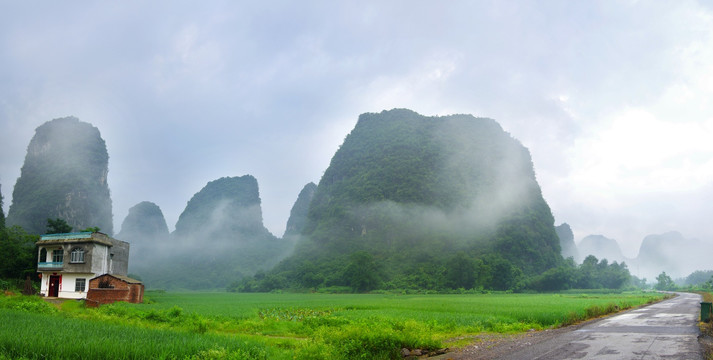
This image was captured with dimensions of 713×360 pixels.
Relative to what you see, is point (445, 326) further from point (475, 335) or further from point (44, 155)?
point (44, 155)

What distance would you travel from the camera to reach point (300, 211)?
11412 cm

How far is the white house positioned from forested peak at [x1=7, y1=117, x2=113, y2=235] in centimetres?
3715

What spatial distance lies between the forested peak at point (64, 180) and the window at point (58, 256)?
122 ft

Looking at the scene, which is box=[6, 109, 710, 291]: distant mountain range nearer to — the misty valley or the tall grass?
the misty valley

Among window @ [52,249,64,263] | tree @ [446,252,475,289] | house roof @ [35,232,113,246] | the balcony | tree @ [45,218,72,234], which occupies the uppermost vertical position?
tree @ [45,218,72,234]

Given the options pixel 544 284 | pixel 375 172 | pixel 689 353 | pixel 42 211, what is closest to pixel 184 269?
pixel 42 211

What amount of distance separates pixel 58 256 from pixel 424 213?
5247 cm

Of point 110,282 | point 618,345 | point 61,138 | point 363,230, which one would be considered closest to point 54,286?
point 110,282

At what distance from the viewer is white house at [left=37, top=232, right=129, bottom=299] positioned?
99.2 feet

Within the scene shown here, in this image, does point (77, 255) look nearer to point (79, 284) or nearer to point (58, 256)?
point (58, 256)

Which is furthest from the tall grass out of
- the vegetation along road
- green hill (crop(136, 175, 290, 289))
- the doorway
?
green hill (crop(136, 175, 290, 289))

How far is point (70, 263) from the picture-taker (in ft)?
99.4

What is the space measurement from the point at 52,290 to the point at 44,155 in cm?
4928

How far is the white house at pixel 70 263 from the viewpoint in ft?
99.2
